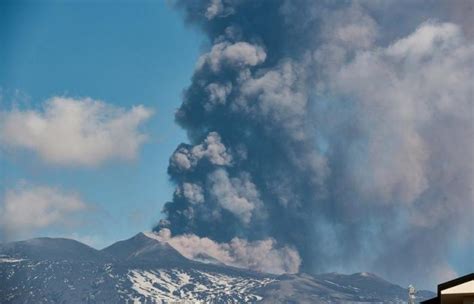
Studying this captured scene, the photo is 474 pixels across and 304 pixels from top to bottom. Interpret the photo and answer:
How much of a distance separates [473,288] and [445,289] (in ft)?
6.11

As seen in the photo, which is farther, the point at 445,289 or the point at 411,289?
the point at 411,289

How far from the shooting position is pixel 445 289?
59656mm

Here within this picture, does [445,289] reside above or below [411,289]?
below

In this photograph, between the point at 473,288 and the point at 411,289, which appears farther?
the point at 411,289

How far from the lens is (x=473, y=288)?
58.8 meters

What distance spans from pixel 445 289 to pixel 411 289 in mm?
35026

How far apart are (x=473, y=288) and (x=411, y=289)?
117 feet

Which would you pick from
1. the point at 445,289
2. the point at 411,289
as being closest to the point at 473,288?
the point at 445,289

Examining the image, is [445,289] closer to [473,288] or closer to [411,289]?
[473,288]

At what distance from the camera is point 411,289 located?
308ft

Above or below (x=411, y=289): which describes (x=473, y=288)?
below
